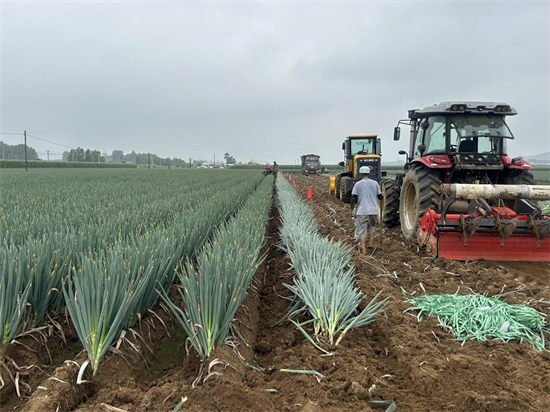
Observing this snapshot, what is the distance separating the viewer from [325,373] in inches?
89.4

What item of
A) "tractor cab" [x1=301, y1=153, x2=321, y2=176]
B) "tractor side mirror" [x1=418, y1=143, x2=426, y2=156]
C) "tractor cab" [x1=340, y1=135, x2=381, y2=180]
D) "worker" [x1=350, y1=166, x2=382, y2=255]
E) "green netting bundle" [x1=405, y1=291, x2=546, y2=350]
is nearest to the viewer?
"green netting bundle" [x1=405, y1=291, x2=546, y2=350]

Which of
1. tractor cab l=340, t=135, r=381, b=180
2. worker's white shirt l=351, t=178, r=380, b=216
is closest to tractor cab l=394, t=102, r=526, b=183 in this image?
worker's white shirt l=351, t=178, r=380, b=216

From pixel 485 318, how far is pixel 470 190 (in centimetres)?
262

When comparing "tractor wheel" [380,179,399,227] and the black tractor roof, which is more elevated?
the black tractor roof

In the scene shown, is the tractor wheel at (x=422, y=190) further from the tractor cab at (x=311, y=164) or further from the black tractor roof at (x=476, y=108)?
the tractor cab at (x=311, y=164)

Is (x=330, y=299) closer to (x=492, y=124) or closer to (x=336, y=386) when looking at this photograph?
(x=336, y=386)

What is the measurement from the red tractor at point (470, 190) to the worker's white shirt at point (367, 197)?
698mm

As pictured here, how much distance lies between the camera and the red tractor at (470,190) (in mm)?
5246

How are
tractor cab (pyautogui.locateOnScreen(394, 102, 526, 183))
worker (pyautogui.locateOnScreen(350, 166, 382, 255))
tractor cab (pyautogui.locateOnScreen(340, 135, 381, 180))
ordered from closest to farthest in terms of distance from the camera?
tractor cab (pyautogui.locateOnScreen(394, 102, 526, 183)) < worker (pyautogui.locateOnScreen(350, 166, 382, 255)) < tractor cab (pyautogui.locateOnScreen(340, 135, 381, 180))

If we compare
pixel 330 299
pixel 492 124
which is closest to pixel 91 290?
pixel 330 299

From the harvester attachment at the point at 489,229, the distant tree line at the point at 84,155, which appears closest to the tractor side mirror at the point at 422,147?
the harvester attachment at the point at 489,229

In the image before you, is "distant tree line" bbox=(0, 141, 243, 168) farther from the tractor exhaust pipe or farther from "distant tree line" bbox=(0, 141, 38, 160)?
the tractor exhaust pipe

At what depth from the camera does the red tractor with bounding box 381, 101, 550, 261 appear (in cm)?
525

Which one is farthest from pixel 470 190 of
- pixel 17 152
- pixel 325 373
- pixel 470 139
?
pixel 17 152
